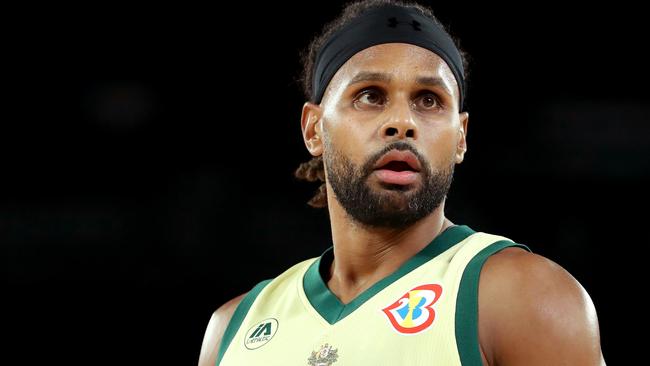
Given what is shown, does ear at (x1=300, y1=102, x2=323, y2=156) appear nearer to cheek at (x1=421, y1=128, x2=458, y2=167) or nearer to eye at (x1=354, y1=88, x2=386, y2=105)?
eye at (x1=354, y1=88, x2=386, y2=105)

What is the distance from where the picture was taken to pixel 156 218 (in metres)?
5.08

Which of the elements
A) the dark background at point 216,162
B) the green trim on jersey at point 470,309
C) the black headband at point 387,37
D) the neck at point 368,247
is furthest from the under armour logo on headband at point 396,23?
the dark background at point 216,162

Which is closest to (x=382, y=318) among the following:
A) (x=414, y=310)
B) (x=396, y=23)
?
(x=414, y=310)

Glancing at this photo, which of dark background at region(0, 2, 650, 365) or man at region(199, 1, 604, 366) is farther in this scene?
dark background at region(0, 2, 650, 365)

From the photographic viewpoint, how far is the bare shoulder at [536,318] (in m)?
1.75

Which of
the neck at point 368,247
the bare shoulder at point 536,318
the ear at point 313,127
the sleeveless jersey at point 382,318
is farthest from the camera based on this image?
the ear at point 313,127

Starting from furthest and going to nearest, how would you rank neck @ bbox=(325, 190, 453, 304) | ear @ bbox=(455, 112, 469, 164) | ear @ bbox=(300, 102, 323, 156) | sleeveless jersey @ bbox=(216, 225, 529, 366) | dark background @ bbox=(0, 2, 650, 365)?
dark background @ bbox=(0, 2, 650, 365) < ear @ bbox=(300, 102, 323, 156) < ear @ bbox=(455, 112, 469, 164) < neck @ bbox=(325, 190, 453, 304) < sleeveless jersey @ bbox=(216, 225, 529, 366)

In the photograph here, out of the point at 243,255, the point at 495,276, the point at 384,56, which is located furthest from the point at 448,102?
the point at 243,255

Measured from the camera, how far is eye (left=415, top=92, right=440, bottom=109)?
88.1 inches

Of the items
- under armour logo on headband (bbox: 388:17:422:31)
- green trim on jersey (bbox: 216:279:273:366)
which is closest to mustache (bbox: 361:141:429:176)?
under armour logo on headband (bbox: 388:17:422:31)

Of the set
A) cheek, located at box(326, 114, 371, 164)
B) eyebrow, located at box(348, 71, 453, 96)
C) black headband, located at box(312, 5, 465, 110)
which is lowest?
cheek, located at box(326, 114, 371, 164)

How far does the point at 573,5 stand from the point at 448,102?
342cm

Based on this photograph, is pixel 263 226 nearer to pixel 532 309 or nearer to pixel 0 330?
pixel 0 330

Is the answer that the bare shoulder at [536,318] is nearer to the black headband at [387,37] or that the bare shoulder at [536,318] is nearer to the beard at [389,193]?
the beard at [389,193]
